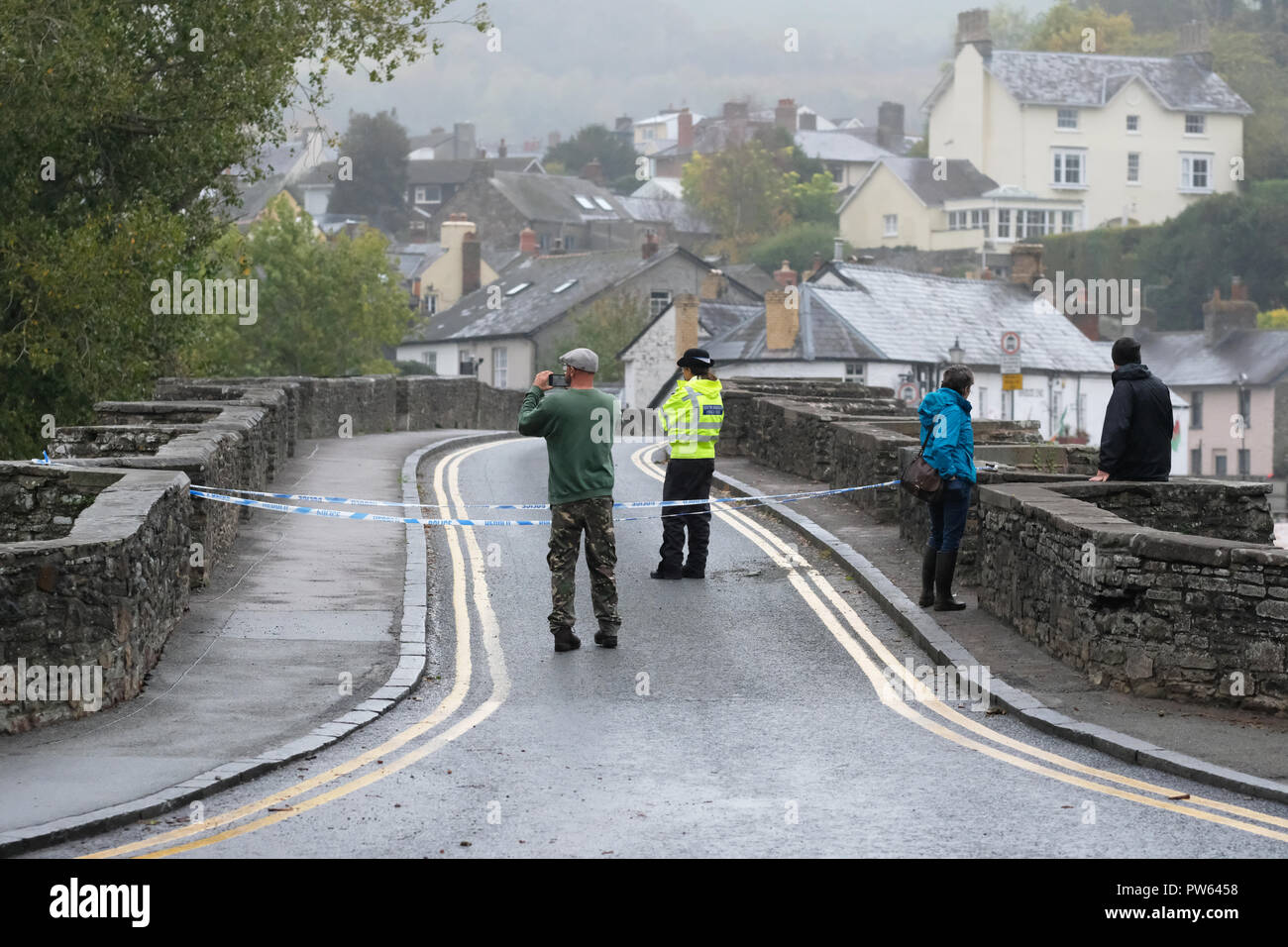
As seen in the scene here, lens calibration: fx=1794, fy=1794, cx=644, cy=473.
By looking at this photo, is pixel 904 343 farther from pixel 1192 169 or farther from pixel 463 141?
pixel 463 141

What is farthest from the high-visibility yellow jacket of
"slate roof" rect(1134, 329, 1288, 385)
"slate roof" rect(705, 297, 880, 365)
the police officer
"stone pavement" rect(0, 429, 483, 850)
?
"slate roof" rect(1134, 329, 1288, 385)

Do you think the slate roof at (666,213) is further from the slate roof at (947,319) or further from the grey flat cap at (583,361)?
the grey flat cap at (583,361)

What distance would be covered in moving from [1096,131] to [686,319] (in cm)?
4549

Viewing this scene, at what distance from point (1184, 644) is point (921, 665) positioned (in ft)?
7.10

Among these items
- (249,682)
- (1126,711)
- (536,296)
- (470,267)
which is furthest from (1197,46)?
(249,682)

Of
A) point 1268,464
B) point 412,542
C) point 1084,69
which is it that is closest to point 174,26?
point 412,542

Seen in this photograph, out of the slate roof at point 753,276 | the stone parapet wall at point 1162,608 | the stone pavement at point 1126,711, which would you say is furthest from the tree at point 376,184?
the stone parapet wall at point 1162,608

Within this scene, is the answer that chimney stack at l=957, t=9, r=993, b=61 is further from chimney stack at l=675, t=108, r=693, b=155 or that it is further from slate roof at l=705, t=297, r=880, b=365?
chimney stack at l=675, t=108, r=693, b=155

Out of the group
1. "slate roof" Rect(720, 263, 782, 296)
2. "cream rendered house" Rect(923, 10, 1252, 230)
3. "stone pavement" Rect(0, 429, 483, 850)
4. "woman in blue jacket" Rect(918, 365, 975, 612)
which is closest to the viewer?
"stone pavement" Rect(0, 429, 483, 850)

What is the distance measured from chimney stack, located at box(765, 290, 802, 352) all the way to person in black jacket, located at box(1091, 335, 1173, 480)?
48.2m

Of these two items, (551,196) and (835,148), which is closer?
(551,196)

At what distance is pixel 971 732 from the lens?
10.7m

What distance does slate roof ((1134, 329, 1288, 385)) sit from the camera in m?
75.8

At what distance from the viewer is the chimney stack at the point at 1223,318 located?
259 feet
